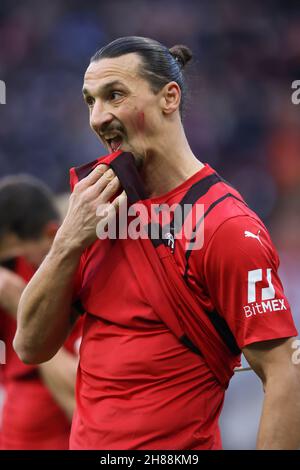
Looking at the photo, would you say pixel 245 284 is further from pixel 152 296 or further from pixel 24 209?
pixel 24 209

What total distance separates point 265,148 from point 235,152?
0.31 metres

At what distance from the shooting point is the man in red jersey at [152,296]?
7.26 feet

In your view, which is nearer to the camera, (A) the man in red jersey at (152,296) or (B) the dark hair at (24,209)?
(A) the man in red jersey at (152,296)

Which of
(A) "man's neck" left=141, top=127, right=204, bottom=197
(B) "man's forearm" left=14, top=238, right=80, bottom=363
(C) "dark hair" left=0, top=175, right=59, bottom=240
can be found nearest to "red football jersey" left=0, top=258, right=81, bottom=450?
(C) "dark hair" left=0, top=175, right=59, bottom=240

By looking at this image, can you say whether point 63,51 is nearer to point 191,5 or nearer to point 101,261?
point 191,5

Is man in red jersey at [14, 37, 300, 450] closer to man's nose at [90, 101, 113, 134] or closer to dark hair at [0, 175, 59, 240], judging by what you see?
man's nose at [90, 101, 113, 134]

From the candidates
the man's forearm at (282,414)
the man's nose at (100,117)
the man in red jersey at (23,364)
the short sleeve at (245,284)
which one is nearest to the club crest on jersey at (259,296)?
the short sleeve at (245,284)

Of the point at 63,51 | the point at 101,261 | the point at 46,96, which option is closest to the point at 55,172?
the point at 46,96

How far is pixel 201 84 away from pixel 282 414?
21.6 ft

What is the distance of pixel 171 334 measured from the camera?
91.4 inches

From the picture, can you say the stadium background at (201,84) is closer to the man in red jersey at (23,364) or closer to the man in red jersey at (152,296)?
the man in red jersey at (23,364)

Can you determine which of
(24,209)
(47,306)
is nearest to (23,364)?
(24,209)

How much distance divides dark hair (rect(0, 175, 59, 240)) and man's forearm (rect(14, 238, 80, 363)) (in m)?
1.28

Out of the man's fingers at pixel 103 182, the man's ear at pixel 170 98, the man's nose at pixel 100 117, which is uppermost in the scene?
the man's ear at pixel 170 98
